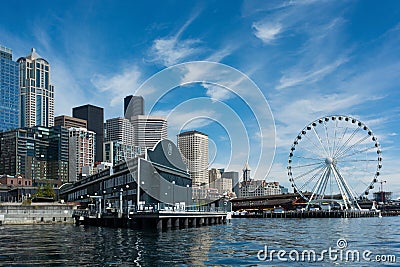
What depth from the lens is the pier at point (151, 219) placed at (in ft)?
208

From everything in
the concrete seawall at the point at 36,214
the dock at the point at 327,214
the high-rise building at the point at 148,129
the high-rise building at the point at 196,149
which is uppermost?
the high-rise building at the point at 148,129

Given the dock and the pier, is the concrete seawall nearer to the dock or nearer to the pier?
the pier

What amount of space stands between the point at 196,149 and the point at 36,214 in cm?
5469

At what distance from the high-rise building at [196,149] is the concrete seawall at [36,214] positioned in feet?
155

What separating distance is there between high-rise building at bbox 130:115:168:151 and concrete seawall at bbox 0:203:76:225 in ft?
124

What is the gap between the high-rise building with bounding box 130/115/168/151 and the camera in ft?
178

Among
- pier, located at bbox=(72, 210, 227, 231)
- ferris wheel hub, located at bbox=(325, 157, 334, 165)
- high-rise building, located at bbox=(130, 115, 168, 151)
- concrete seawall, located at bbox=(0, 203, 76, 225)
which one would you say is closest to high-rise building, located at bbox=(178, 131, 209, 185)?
high-rise building, located at bbox=(130, 115, 168, 151)

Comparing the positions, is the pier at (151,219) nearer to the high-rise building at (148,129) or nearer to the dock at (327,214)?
the high-rise building at (148,129)

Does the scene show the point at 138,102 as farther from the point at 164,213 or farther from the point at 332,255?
the point at 332,255

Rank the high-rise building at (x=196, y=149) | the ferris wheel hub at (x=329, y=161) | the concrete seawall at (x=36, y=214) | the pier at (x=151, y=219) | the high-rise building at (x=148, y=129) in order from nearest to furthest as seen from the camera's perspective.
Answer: the high-rise building at (x=196, y=149) < the high-rise building at (x=148, y=129) < the pier at (x=151, y=219) < the concrete seawall at (x=36, y=214) < the ferris wheel hub at (x=329, y=161)

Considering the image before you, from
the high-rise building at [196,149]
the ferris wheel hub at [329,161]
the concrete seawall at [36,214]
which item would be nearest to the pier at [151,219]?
the concrete seawall at [36,214]

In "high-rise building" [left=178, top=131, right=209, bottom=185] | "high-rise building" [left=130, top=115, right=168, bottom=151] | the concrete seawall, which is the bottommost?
the concrete seawall

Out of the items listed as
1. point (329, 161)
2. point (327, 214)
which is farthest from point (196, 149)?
point (327, 214)

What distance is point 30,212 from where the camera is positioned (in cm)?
9619
